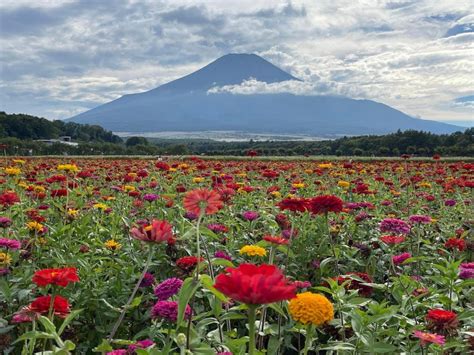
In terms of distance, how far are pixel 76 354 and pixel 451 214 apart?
14.3ft

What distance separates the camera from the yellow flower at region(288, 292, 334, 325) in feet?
4.21

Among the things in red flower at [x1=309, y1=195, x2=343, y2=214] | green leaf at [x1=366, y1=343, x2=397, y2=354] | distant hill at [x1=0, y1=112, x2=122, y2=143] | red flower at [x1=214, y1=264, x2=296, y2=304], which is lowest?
green leaf at [x1=366, y1=343, x2=397, y2=354]

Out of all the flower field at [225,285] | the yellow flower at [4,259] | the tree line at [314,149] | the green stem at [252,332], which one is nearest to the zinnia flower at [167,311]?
the flower field at [225,285]

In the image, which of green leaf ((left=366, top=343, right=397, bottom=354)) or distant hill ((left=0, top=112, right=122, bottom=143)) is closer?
green leaf ((left=366, top=343, right=397, bottom=354))

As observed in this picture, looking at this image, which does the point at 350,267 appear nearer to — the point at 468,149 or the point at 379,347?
the point at 379,347

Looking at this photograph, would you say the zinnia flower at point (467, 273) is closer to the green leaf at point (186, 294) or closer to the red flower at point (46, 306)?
the green leaf at point (186, 294)

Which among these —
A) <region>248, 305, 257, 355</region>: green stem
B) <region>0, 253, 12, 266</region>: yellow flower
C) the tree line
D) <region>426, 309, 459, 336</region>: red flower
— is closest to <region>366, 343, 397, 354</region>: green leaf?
<region>426, 309, 459, 336</region>: red flower

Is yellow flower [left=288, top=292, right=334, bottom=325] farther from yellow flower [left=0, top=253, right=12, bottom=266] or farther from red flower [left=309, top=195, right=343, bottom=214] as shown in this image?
yellow flower [left=0, top=253, right=12, bottom=266]

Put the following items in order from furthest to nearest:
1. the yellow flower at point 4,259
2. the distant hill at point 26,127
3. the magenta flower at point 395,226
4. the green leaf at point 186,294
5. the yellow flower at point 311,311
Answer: the distant hill at point 26,127 → the magenta flower at point 395,226 → the yellow flower at point 4,259 → the yellow flower at point 311,311 → the green leaf at point 186,294

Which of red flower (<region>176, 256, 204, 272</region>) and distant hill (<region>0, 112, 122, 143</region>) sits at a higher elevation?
distant hill (<region>0, 112, 122, 143</region>)

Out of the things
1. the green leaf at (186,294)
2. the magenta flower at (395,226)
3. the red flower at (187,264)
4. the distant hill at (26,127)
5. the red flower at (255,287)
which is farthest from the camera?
the distant hill at (26,127)

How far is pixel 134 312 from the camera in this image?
96.0 inches

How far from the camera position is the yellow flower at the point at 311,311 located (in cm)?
128

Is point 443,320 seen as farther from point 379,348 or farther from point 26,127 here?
point 26,127
